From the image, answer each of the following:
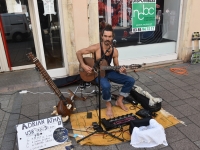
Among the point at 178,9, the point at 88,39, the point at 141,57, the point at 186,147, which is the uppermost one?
the point at 178,9

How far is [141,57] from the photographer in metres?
5.56

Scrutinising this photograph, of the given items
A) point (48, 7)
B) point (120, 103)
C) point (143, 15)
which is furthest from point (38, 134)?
point (143, 15)

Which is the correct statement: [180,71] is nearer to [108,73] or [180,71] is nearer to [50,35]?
[108,73]

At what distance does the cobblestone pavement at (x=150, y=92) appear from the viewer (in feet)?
8.85

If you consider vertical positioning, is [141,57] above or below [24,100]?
above

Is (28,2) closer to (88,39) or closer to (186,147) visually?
(88,39)

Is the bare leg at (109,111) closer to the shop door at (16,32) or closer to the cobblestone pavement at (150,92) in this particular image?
the cobblestone pavement at (150,92)

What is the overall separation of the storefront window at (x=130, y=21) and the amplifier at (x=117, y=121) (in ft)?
8.43

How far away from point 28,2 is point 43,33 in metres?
1.01

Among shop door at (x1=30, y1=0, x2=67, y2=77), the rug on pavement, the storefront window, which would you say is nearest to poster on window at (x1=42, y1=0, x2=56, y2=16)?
shop door at (x1=30, y1=0, x2=67, y2=77)

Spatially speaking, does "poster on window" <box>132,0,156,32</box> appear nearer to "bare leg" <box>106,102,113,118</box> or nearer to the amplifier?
"bare leg" <box>106,102,113,118</box>

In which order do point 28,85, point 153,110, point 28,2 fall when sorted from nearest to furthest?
point 153,110
point 28,85
point 28,2

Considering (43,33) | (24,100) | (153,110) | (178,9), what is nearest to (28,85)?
(24,100)

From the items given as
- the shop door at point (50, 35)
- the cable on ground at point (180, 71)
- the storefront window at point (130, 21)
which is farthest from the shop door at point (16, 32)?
the cable on ground at point (180, 71)
